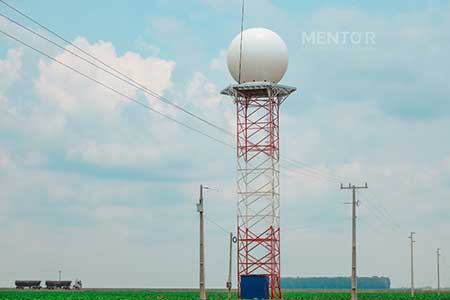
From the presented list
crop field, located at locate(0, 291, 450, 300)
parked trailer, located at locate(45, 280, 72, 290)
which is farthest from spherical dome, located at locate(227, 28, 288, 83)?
parked trailer, located at locate(45, 280, 72, 290)

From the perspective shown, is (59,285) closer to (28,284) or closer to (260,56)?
(28,284)

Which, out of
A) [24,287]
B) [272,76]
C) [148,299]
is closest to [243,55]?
[272,76]

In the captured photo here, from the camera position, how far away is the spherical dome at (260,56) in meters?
59.5

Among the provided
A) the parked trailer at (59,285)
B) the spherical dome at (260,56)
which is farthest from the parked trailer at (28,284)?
the spherical dome at (260,56)

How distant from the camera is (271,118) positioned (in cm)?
5803

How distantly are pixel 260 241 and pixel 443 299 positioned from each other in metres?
36.1

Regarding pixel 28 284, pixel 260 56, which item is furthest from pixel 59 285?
pixel 260 56

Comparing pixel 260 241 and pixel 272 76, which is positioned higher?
pixel 272 76

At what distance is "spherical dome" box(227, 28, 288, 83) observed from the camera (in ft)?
195

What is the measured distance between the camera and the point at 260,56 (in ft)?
195

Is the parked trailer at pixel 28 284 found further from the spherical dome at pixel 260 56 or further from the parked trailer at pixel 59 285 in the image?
the spherical dome at pixel 260 56

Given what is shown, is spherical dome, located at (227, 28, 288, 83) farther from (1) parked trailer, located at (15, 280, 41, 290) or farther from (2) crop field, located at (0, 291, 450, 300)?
(1) parked trailer, located at (15, 280, 41, 290)

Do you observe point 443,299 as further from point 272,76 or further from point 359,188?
point 272,76

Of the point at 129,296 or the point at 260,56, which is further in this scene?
the point at 129,296
